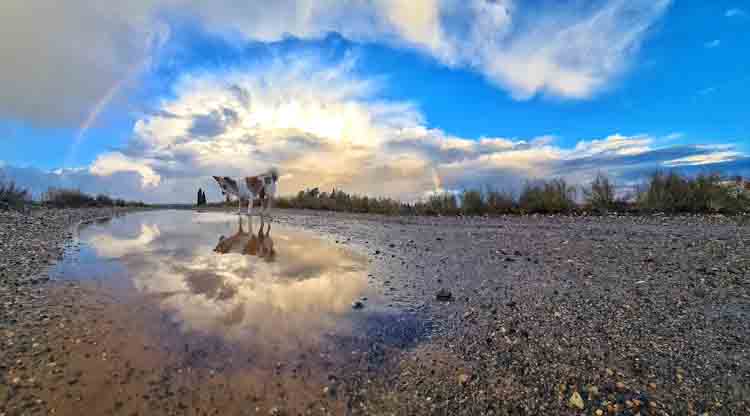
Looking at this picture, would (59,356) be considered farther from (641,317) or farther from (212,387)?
(641,317)

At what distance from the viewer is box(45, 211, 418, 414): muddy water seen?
169cm

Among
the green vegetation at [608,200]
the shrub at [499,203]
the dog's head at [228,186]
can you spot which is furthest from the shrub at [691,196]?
the dog's head at [228,186]

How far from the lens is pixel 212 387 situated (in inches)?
69.3

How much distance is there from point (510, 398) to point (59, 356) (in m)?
2.65

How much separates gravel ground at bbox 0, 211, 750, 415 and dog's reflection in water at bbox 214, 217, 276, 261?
2047 mm

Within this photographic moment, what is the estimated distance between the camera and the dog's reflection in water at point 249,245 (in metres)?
5.36

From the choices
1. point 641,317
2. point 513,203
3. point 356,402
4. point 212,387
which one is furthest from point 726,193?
point 212,387

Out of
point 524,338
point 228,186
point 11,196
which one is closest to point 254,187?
point 228,186

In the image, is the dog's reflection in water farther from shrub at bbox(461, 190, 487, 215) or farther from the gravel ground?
shrub at bbox(461, 190, 487, 215)

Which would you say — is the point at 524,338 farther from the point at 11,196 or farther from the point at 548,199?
the point at 11,196

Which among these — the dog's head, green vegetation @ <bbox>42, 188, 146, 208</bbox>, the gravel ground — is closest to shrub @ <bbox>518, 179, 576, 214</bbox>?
the gravel ground

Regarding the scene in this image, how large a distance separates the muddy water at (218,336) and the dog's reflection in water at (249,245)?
775mm

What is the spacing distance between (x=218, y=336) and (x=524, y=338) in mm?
2162

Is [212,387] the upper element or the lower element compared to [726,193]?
lower
